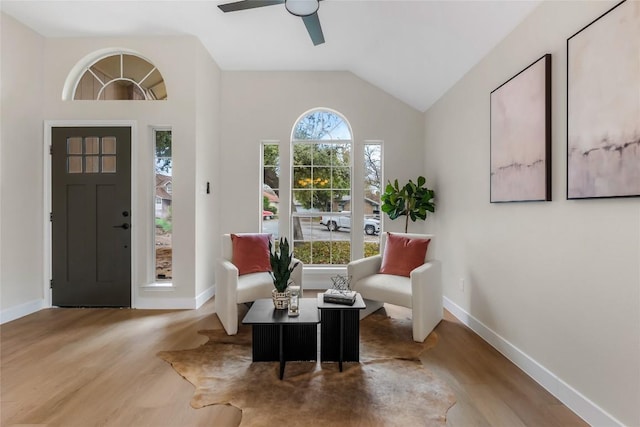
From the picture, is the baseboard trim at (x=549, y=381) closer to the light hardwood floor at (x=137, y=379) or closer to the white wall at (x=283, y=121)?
the light hardwood floor at (x=137, y=379)

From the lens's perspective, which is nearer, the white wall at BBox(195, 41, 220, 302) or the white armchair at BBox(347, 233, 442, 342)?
the white armchair at BBox(347, 233, 442, 342)

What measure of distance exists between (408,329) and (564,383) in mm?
1278

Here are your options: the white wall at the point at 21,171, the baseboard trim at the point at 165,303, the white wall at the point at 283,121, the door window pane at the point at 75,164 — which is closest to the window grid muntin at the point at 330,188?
the white wall at the point at 283,121

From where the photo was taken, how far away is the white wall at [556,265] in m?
1.58

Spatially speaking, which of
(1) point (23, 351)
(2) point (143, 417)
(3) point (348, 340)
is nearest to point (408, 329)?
(3) point (348, 340)

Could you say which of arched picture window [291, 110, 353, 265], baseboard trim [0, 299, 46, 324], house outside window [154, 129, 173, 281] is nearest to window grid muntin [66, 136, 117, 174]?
house outside window [154, 129, 173, 281]

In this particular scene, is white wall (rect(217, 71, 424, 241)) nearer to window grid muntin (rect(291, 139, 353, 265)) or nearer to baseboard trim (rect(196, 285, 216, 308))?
window grid muntin (rect(291, 139, 353, 265))

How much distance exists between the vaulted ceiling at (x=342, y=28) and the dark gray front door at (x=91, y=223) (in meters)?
1.12

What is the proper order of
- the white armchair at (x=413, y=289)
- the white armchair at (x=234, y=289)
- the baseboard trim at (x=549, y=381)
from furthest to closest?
1. the white armchair at (x=234, y=289)
2. the white armchair at (x=413, y=289)
3. the baseboard trim at (x=549, y=381)

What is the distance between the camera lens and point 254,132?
459 centimetres

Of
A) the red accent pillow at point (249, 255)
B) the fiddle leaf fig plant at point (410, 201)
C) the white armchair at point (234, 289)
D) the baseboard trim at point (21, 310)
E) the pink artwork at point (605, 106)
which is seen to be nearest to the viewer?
the pink artwork at point (605, 106)

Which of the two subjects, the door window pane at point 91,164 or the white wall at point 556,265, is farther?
the door window pane at point 91,164

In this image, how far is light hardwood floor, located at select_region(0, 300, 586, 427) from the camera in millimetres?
1776

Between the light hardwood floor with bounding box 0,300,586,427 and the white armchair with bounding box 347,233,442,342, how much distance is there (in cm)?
20
